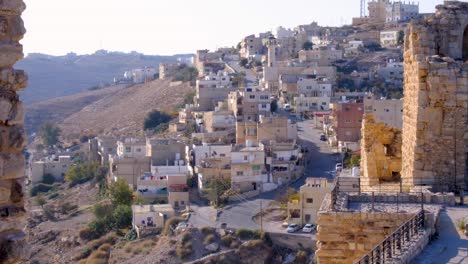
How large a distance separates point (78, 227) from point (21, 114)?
36.3m

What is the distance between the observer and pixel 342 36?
292 ft

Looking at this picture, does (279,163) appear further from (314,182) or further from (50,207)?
(50,207)

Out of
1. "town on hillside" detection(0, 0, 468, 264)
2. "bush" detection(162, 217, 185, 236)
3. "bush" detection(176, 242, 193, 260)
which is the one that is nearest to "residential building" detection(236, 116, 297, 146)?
"town on hillside" detection(0, 0, 468, 264)

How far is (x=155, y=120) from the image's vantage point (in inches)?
2448

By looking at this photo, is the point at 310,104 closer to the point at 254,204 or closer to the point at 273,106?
the point at 273,106

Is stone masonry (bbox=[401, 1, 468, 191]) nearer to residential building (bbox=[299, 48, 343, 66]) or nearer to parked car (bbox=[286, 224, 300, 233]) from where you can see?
parked car (bbox=[286, 224, 300, 233])

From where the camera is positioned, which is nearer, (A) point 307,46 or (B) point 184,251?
(B) point 184,251

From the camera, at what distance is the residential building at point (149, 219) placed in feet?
114

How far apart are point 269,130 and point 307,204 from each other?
1249cm

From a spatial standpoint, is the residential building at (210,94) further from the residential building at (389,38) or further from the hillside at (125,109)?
the residential building at (389,38)

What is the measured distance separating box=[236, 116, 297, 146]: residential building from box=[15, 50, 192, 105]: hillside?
258 ft

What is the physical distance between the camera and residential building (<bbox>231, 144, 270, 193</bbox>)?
3916 centimetres

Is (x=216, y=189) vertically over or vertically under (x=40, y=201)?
over

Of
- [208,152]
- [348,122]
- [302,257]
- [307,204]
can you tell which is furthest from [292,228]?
[348,122]
